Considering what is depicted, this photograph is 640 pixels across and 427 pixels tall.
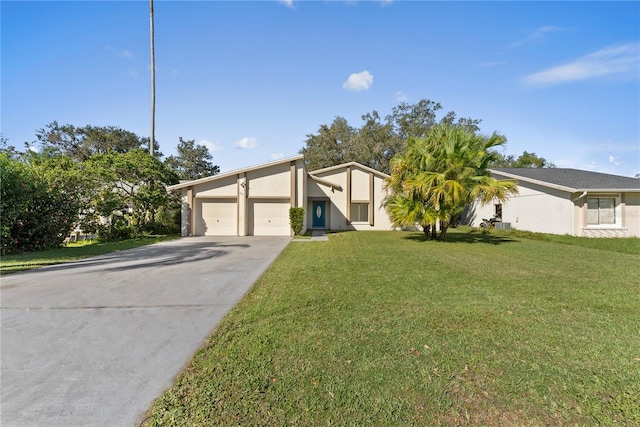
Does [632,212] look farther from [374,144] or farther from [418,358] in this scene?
[374,144]

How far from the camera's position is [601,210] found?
50.4 feet

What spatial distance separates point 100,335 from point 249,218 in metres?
13.3

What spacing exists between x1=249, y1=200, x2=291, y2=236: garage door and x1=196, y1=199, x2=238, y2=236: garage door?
116 cm

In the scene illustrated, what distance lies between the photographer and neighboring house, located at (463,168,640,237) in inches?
589

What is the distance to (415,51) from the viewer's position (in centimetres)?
1317

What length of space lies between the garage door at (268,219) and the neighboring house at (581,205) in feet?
49.1

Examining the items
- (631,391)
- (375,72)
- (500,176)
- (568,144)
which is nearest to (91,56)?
(375,72)

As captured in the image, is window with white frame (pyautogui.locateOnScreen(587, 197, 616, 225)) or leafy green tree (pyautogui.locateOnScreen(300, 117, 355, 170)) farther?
leafy green tree (pyautogui.locateOnScreen(300, 117, 355, 170))

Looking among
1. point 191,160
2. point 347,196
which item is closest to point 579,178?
point 347,196

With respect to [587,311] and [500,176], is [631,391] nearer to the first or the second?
[587,311]

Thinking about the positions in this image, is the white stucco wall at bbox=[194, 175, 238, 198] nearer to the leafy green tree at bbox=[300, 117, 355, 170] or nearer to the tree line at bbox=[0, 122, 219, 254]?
the tree line at bbox=[0, 122, 219, 254]

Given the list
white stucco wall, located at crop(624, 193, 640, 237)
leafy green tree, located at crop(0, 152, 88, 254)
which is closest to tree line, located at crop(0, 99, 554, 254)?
leafy green tree, located at crop(0, 152, 88, 254)

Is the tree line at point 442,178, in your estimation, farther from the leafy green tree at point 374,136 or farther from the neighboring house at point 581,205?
the leafy green tree at point 374,136

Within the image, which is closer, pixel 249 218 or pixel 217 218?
pixel 249 218
